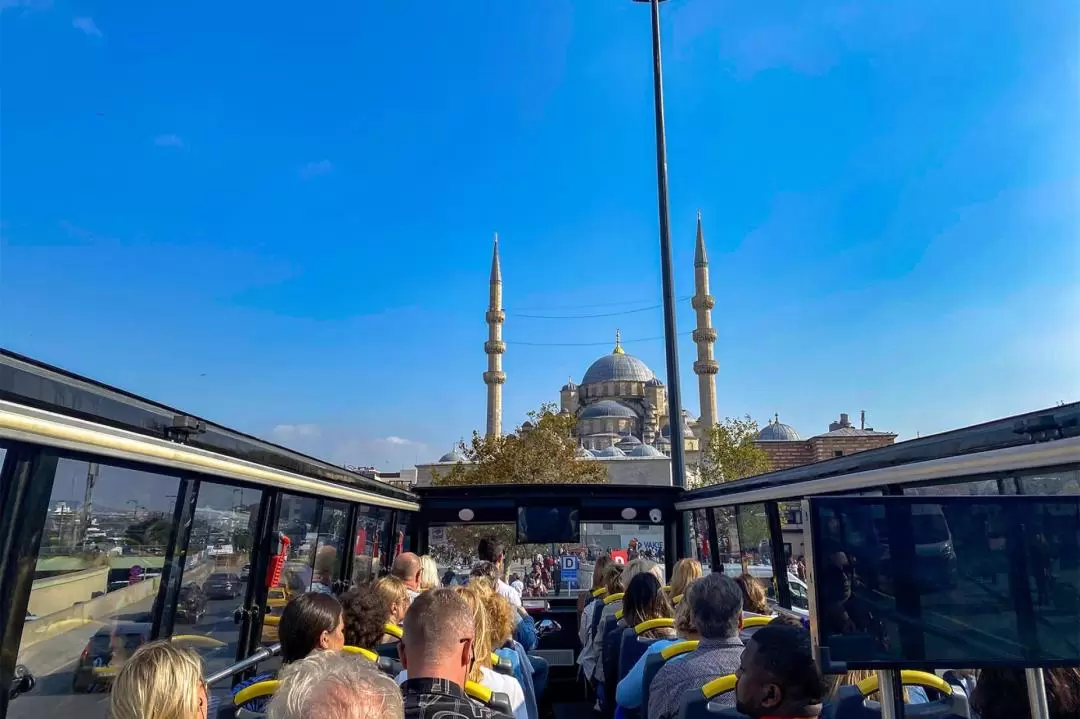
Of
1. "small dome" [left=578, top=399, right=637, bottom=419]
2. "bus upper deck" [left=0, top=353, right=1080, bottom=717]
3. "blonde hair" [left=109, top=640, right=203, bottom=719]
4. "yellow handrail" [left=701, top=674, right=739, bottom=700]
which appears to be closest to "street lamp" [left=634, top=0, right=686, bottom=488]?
"bus upper deck" [left=0, top=353, right=1080, bottom=717]

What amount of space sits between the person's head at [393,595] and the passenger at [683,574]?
185 centimetres

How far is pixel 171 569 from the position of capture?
364cm

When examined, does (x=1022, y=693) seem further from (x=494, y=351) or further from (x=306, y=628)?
(x=494, y=351)

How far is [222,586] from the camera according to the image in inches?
169

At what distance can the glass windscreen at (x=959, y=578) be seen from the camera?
1.93m

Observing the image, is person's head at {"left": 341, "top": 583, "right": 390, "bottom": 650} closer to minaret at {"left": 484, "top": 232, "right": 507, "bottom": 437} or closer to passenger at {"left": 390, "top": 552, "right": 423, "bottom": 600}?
passenger at {"left": 390, "top": 552, "right": 423, "bottom": 600}

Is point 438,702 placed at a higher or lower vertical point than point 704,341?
lower

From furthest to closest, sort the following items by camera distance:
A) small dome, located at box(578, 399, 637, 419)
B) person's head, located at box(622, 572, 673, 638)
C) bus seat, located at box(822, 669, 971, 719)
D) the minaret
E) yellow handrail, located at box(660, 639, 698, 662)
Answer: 1. small dome, located at box(578, 399, 637, 419)
2. the minaret
3. person's head, located at box(622, 572, 673, 638)
4. yellow handrail, located at box(660, 639, 698, 662)
5. bus seat, located at box(822, 669, 971, 719)

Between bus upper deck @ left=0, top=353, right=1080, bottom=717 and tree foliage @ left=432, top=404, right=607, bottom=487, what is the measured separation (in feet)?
84.1

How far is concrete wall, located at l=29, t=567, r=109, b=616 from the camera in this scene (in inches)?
103

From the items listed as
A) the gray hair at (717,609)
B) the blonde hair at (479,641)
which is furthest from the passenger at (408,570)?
the gray hair at (717,609)

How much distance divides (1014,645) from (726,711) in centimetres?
103

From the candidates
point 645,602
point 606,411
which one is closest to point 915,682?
point 645,602

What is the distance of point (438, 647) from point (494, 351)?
50037 mm
